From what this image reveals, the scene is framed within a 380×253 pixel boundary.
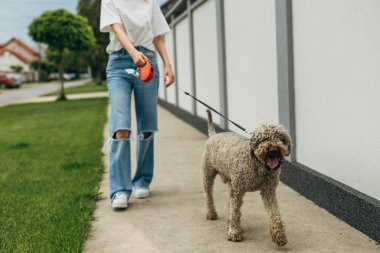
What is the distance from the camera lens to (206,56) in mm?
9391

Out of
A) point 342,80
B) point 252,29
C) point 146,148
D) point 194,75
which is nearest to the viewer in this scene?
point 342,80

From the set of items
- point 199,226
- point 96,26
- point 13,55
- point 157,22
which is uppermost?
point 13,55

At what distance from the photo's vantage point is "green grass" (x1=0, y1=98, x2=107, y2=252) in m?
3.84

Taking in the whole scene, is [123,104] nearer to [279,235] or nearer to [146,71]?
[146,71]

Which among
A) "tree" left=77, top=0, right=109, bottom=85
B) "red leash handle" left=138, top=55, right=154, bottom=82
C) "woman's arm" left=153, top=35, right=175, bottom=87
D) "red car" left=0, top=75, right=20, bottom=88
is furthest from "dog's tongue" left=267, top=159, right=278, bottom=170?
"red car" left=0, top=75, right=20, bottom=88

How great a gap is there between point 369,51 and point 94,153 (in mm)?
5302

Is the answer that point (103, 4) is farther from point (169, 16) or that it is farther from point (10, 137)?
point (169, 16)

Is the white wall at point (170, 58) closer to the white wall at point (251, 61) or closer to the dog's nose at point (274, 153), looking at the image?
the white wall at point (251, 61)

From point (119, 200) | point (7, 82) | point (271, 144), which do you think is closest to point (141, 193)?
point (119, 200)

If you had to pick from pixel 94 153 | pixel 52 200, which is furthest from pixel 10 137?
pixel 52 200

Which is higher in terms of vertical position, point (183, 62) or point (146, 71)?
point (183, 62)

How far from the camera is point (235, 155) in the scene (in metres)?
3.55

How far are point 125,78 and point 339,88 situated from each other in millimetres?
1835

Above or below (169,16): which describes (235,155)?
below
